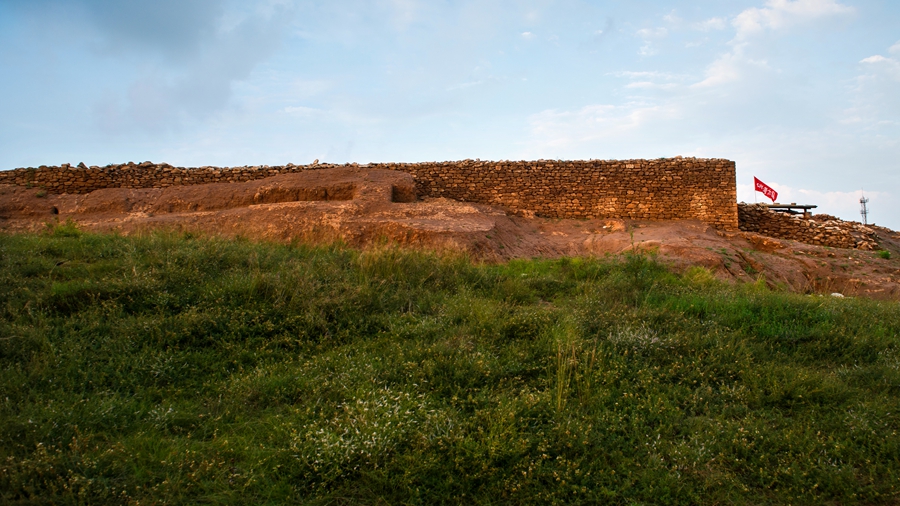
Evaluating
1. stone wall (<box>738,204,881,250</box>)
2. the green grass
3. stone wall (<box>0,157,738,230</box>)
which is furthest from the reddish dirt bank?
the green grass

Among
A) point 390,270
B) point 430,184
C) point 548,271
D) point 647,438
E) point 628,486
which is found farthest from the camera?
point 430,184

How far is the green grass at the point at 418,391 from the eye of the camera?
3.19 meters

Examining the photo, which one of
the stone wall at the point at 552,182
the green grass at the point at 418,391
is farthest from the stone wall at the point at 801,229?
the green grass at the point at 418,391

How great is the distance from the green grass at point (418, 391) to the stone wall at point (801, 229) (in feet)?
33.0

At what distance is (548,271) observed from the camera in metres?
8.59

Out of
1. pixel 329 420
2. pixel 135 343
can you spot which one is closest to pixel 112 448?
pixel 329 420

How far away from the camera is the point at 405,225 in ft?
33.8

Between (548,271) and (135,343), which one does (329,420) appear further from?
(548,271)

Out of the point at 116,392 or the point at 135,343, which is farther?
the point at 135,343

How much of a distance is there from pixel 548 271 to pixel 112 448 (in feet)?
21.5

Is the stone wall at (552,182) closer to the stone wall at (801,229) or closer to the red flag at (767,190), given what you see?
the stone wall at (801,229)

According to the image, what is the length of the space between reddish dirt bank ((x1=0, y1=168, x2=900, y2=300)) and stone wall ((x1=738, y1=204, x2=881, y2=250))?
1086mm

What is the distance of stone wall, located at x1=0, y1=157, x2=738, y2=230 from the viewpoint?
47.4 ft

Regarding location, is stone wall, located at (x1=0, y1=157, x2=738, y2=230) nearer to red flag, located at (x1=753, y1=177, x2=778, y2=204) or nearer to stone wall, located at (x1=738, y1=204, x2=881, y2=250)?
stone wall, located at (x1=738, y1=204, x2=881, y2=250)
